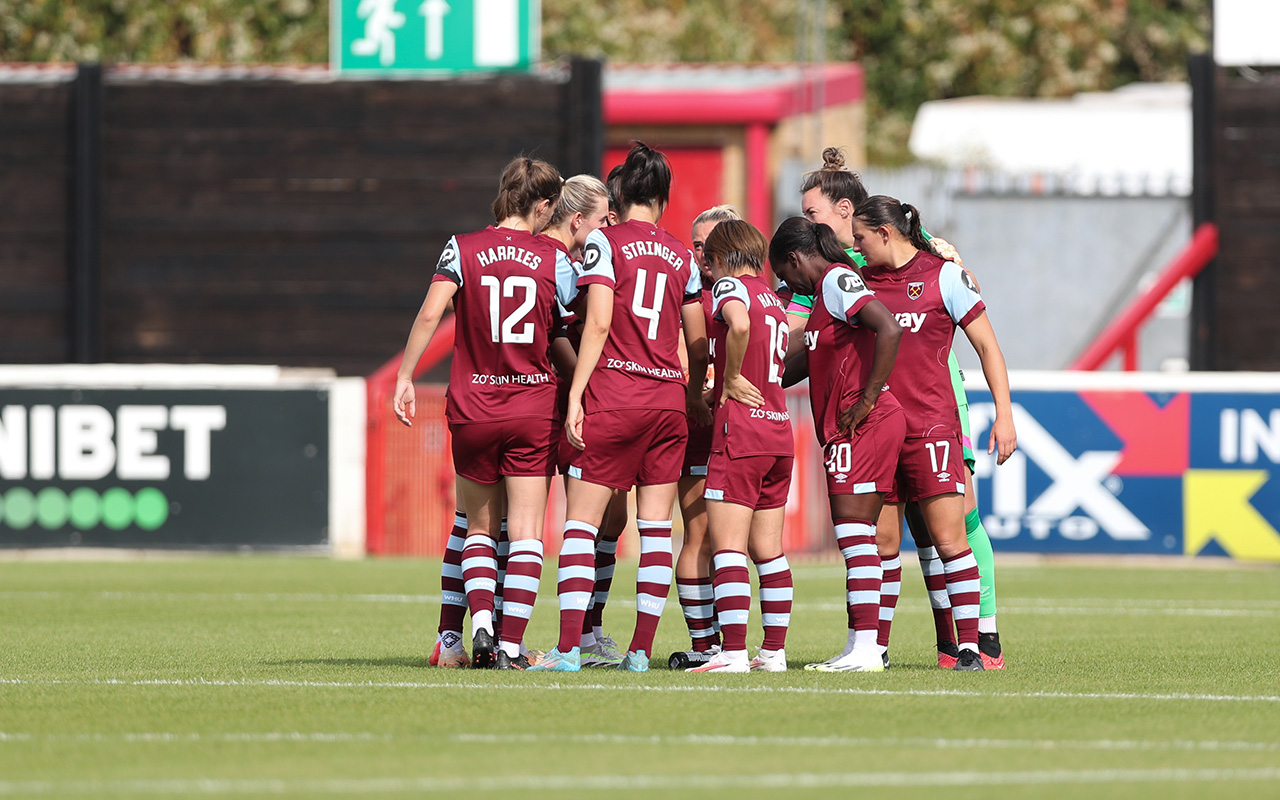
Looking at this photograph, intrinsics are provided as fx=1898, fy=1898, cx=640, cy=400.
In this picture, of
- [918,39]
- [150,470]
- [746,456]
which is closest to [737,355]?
[746,456]

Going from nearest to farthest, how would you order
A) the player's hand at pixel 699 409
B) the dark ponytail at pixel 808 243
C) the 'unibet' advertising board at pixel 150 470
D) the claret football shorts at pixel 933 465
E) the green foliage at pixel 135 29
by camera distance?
the claret football shorts at pixel 933 465, the dark ponytail at pixel 808 243, the player's hand at pixel 699 409, the 'unibet' advertising board at pixel 150 470, the green foliage at pixel 135 29

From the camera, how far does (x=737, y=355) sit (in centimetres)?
766

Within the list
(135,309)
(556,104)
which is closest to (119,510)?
(135,309)

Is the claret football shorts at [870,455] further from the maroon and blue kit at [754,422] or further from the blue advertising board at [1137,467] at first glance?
the blue advertising board at [1137,467]

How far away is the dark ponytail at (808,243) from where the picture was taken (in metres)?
8.03

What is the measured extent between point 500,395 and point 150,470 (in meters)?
9.70

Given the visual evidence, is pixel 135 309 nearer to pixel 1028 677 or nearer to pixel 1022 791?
pixel 1028 677

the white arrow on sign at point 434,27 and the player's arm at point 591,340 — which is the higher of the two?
the white arrow on sign at point 434,27

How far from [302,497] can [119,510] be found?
162 cm

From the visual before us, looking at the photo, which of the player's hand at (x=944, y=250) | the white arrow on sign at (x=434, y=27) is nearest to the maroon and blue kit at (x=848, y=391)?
the player's hand at (x=944, y=250)

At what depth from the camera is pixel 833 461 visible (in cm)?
789

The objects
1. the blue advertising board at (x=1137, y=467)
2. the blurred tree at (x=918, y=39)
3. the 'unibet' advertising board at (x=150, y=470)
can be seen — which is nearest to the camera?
the blue advertising board at (x=1137, y=467)

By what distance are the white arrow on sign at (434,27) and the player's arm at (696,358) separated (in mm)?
14083

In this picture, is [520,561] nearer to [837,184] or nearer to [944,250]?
[837,184]
